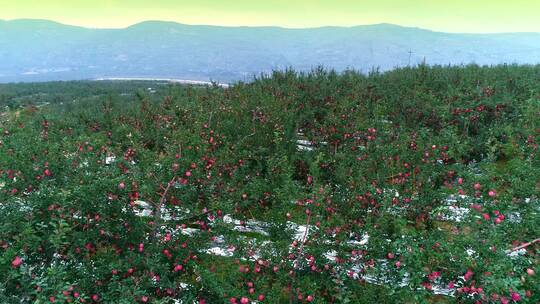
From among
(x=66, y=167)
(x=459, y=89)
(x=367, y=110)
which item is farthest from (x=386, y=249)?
(x=459, y=89)

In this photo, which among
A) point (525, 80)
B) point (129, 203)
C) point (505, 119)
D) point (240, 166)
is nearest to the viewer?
point (129, 203)

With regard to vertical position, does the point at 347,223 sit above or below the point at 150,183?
below

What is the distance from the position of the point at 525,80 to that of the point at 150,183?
14385mm

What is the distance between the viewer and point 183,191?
260 inches

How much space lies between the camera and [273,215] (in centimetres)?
552

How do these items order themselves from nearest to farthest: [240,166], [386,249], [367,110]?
[386,249]
[240,166]
[367,110]

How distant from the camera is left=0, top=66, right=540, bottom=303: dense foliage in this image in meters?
3.96

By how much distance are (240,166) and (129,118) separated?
5819 mm

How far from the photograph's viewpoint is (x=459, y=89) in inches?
476

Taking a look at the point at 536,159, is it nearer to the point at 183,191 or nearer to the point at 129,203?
the point at 183,191

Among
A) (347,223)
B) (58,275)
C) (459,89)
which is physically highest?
(459,89)

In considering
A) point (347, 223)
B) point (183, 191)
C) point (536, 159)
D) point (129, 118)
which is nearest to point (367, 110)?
point (536, 159)

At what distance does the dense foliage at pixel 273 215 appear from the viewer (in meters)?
3.96

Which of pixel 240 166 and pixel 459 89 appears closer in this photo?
pixel 240 166
